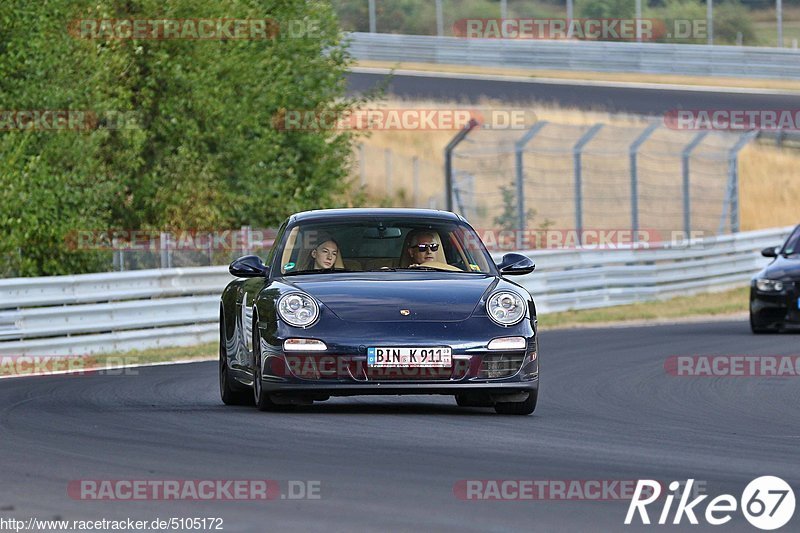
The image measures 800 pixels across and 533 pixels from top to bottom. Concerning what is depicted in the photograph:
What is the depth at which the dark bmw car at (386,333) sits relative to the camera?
1042cm

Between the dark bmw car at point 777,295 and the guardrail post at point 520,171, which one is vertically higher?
the guardrail post at point 520,171

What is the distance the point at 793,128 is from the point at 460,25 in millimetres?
18532

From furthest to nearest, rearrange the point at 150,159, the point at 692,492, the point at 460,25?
the point at 460,25
the point at 150,159
the point at 692,492

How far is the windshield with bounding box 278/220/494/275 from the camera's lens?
11.5m

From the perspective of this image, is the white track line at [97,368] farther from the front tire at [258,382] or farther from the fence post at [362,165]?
the fence post at [362,165]

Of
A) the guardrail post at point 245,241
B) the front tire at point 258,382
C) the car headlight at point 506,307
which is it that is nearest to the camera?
the car headlight at point 506,307

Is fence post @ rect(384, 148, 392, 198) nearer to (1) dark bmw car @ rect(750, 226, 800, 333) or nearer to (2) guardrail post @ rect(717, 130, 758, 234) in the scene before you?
(2) guardrail post @ rect(717, 130, 758, 234)

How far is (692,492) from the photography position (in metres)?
7.41

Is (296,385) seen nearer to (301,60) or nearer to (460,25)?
(301,60)

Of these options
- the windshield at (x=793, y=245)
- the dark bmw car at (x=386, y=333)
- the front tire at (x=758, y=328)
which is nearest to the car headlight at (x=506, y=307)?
the dark bmw car at (x=386, y=333)

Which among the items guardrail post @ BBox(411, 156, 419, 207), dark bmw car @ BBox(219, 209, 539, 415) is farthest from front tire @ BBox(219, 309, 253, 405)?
guardrail post @ BBox(411, 156, 419, 207)

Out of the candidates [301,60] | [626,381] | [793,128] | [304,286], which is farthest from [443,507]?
[793,128]

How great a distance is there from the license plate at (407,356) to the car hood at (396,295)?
193 mm

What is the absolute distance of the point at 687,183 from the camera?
31.1 metres
